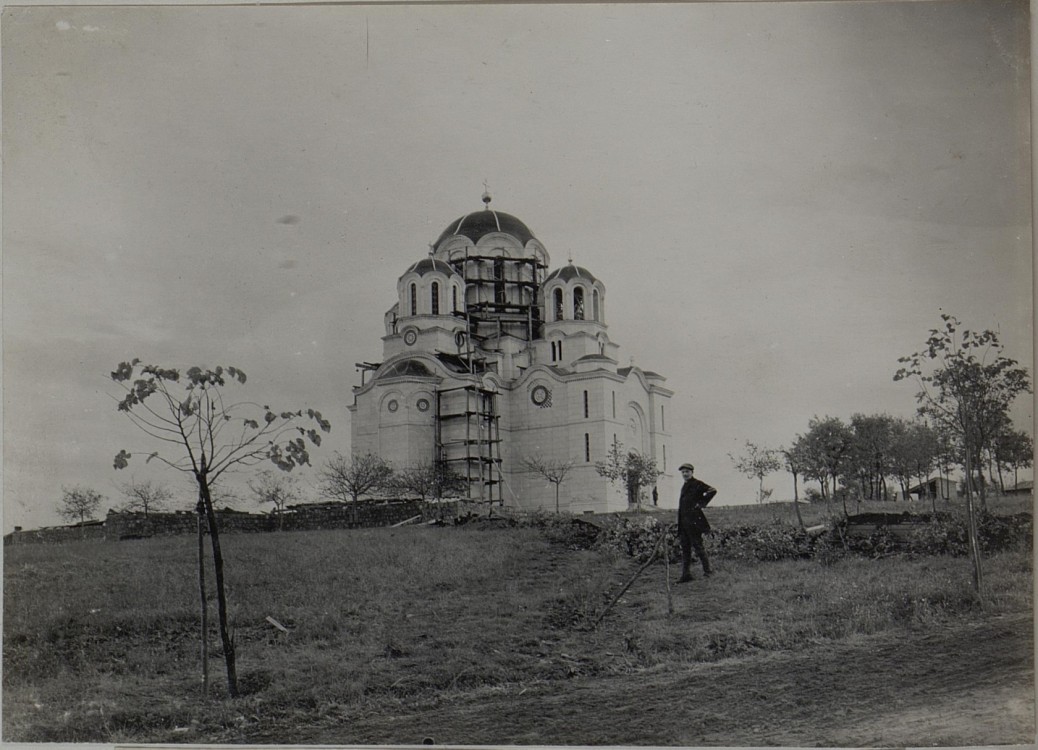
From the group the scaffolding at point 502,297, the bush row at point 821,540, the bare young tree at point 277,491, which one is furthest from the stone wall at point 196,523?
the scaffolding at point 502,297

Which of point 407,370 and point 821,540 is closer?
point 821,540

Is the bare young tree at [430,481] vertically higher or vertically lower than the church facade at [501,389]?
lower

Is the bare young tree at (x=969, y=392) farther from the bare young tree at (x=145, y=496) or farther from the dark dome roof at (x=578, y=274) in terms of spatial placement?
the bare young tree at (x=145, y=496)

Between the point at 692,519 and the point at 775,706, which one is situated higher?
the point at 692,519

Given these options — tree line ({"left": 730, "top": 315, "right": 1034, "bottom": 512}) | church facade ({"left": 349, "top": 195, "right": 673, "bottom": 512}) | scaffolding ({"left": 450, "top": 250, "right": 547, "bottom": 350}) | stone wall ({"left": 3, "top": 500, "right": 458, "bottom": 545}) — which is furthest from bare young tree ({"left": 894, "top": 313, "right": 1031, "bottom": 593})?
scaffolding ({"left": 450, "top": 250, "right": 547, "bottom": 350})

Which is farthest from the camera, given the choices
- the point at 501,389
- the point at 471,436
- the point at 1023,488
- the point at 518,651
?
the point at 501,389

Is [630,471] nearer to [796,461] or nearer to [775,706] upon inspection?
[796,461]

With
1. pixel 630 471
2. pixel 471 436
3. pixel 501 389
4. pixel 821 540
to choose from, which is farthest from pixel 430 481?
pixel 821 540
